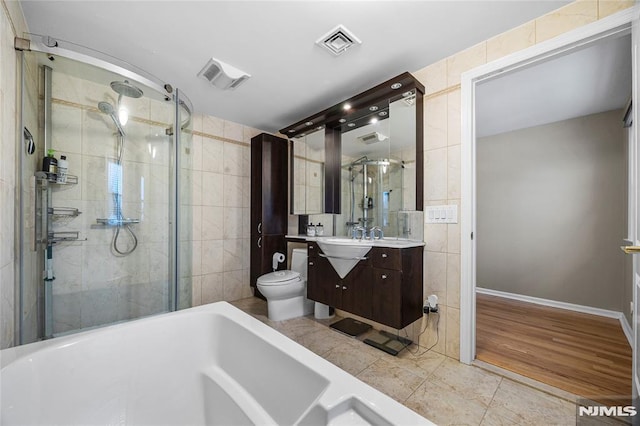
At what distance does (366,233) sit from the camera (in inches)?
97.7

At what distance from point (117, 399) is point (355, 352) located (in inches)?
56.2

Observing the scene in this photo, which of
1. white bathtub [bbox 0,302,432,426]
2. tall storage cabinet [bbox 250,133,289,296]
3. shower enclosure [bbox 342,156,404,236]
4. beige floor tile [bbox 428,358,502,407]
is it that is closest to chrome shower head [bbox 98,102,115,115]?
white bathtub [bbox 0,302,432,426]

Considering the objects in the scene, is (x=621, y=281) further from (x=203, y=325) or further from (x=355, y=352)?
(x=203, y=325)

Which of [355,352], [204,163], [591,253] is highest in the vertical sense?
[204,163]

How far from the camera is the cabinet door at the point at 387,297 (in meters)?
1.82

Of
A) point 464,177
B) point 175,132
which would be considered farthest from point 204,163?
point 464,177

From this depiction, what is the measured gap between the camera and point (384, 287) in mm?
1899

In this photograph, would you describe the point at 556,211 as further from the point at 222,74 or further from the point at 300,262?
the point at 222,74

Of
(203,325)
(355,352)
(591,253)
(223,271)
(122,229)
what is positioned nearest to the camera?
(203,325)

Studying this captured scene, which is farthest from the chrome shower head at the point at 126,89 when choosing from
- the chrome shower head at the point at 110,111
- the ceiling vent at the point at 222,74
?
the ceiling vent at the point at 222,74

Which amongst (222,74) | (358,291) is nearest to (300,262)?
(358,291)

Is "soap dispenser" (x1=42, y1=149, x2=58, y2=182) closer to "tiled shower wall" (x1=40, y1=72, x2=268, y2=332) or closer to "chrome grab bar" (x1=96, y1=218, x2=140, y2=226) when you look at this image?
"tiled shower wall" (x1=40, y1=72, x2=268, y2=332)

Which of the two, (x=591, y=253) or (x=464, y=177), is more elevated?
(x=464, y=177)

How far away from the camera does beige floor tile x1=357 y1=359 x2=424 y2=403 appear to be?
1.51 metres
